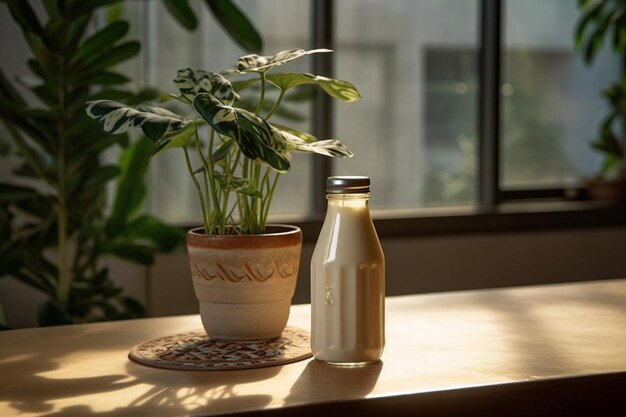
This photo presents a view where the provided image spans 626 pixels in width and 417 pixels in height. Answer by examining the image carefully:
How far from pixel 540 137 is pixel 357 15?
0.86 m

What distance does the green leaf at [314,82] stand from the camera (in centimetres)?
128

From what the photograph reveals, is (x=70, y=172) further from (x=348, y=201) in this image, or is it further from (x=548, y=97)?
(x=548, y=97)

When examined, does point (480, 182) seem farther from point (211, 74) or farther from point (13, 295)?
point (211, 74)

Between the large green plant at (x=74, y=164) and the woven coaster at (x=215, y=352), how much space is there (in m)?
0.92

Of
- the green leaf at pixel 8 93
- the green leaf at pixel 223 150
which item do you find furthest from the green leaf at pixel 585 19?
the green leaf at pixel 223 150

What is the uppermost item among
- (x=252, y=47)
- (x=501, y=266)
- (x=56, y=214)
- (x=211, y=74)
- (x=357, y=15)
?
(x=357, y=15)

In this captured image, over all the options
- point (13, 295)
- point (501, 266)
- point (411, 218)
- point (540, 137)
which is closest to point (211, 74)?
point (13, 295)

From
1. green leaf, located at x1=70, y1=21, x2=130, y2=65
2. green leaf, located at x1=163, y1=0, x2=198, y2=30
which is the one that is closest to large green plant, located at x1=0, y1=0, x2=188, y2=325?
green leaf, located at x1=70, y1=21, x2=130, y2=65

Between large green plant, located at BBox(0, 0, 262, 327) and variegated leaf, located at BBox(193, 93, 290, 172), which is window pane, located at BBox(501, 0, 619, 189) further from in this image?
variegated leaf, located at BBox(193, 93, 290, 172)

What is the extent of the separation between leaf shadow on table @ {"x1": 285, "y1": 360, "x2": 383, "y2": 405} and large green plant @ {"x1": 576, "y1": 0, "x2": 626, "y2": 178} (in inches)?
97.7

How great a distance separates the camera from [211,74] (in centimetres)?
122

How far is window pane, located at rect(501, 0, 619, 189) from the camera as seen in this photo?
3.44 meters

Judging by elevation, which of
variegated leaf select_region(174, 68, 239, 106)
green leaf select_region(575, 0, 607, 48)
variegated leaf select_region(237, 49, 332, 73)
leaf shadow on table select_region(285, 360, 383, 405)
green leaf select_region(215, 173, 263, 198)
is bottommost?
leaf shadow on table select_region(285, 360, 383, 405)

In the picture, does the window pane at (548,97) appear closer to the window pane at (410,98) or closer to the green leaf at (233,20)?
the window pane at (410,98)
